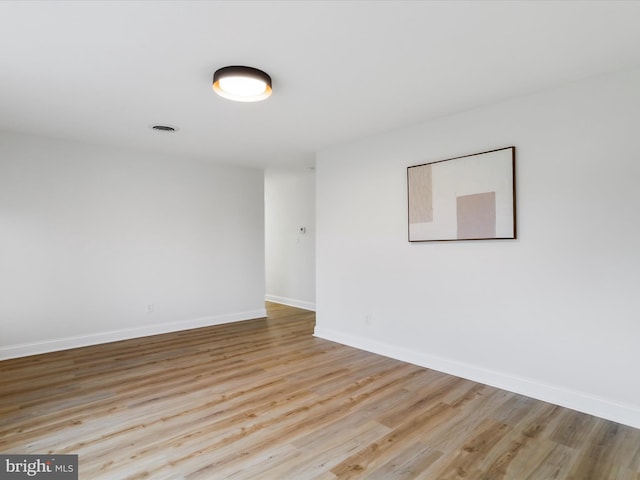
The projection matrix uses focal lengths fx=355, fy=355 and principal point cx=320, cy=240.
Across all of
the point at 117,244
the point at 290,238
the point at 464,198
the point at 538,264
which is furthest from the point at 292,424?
the point at 290,238

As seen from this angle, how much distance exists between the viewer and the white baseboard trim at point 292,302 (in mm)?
6592

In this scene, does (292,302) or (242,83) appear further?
(292,302)

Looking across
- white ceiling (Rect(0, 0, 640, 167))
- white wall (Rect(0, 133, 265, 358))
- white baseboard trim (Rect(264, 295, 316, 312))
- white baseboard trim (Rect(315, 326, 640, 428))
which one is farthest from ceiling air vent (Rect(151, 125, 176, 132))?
white baseboard trim (Rect(264, 295, 316, 312))

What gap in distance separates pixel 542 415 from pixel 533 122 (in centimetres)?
224

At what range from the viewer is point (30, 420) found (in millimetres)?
2461

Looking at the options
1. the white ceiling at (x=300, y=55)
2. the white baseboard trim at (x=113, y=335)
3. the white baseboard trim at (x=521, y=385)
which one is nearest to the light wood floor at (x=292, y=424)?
the white baseboard trim at (x=521, y=385)

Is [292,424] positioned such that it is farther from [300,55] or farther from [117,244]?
[117,244]

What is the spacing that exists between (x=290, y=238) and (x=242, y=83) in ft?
15.3

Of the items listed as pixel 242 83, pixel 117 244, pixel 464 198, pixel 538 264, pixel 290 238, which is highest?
pixel 242 83

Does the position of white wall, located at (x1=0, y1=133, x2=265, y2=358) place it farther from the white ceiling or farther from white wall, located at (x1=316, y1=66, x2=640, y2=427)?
white wall, located at (x1=316, y1=66, x2=640, y2=427)

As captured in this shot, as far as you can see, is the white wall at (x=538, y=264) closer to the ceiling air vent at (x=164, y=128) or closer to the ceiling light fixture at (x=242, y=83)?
the ceiling light fixture at (x=242, y=83)

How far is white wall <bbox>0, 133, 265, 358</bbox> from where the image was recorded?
3.95 meters

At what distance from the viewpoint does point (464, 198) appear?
325 centimetres

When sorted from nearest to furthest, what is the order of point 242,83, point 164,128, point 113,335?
point 242,83 < point 164,128 < point 113,335
